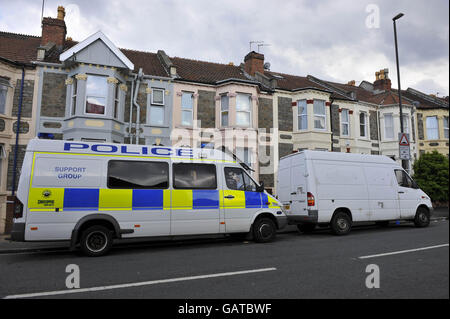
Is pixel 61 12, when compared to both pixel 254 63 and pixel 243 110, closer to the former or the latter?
pixel 243 110

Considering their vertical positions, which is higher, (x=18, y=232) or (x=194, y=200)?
(x=194, y=200)

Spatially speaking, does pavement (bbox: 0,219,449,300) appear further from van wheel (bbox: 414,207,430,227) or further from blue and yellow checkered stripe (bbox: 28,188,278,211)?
van wheel (bbox: 414,207,430,227)

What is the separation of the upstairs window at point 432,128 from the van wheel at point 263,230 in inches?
832

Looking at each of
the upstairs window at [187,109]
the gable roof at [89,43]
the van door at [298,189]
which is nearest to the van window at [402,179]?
the van door at [298,189]

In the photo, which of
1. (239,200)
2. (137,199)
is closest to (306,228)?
(239,200)

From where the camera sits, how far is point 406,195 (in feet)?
39.5

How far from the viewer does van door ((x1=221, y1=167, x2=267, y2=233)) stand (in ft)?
29.1

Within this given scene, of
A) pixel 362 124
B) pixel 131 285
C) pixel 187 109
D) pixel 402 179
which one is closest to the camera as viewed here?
pixel 131 285

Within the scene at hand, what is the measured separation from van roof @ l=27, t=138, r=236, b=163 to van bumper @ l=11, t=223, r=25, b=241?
5.78 feet

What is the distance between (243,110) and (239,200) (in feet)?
30.2

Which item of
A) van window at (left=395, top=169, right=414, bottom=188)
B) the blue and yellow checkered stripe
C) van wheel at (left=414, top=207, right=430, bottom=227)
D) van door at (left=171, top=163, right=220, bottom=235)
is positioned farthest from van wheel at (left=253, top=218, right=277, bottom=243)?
van wheel at (left=414, top=207, right=430, bottom=227)

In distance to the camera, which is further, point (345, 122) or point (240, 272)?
point (345, 122)
